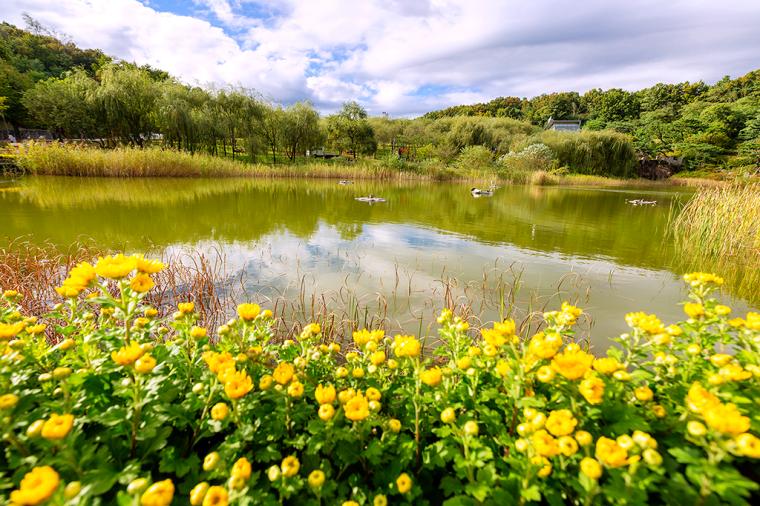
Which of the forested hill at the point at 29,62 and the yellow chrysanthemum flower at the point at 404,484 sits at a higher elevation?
the forested hill at the point at 29,62

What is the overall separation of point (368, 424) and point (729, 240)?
794 cm

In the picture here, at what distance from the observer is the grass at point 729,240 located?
5176 millimetres

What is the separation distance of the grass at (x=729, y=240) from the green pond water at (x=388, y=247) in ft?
1.46

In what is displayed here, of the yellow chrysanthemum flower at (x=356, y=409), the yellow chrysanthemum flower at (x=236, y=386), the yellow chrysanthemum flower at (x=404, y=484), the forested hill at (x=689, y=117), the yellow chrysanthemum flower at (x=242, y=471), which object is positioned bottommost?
the yellow chrysanthemum flower at (x=404, y=484)

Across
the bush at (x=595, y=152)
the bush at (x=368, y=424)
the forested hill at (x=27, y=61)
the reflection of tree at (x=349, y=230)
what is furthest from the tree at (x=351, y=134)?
the bush at (x=368, y=424)

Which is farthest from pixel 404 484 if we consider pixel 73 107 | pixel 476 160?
pixel 476 160

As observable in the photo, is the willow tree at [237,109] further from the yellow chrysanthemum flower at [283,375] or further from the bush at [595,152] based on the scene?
the bush at [595,152]

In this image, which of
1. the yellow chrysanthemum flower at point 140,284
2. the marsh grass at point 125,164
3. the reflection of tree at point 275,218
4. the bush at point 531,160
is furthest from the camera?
the bush at point 531,160

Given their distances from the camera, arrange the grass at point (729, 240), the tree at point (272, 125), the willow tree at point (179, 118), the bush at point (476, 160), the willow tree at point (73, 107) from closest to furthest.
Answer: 1. the grass at point (729, 240)
2. the willow tree at point (179, 118)
3. the willow tree at point (73, 107)
4. the tree at point (272, 125)
5. the bush at point (476, 160)

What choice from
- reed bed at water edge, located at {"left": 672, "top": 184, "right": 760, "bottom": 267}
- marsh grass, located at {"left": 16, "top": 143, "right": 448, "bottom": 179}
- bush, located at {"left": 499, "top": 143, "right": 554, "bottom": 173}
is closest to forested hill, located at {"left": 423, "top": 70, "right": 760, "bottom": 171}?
bush, located at {"left": 499, "top": 143, "right": 554, "bottom": 173}

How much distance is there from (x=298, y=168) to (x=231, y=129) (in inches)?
252

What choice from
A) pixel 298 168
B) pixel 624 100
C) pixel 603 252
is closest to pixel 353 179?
pixel 298 168

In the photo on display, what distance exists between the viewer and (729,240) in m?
5.83

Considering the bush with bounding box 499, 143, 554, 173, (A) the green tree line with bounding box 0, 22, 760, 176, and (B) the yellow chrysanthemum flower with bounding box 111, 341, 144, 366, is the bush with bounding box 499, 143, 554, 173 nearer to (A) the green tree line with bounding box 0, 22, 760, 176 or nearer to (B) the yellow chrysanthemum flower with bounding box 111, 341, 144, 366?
(A) the green tree line with bounding box 0, 22, 760, 176
